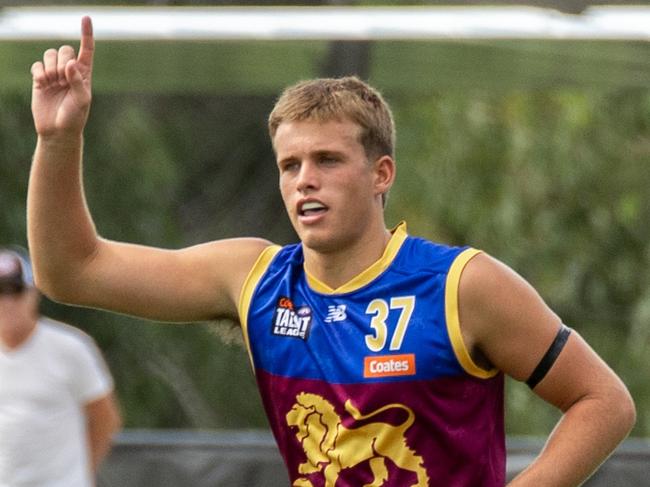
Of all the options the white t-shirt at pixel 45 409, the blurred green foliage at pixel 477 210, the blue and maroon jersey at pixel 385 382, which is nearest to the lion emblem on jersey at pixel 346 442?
the blue and maroon jersey at pixel 385 382

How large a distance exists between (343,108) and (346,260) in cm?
38

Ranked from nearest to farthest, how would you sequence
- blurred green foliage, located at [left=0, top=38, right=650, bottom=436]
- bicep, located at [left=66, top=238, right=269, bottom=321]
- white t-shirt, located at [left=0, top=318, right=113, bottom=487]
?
bicep, located at [left=66, top=238, right=269, bottom=321], white t-shirt, located at [left=0, top=318, right=113, bottom=487], blurred green foliage, located at [left=0, top=38, right=650, bottom=436]

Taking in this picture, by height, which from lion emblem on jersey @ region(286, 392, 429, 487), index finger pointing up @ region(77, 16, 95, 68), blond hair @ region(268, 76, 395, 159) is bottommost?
lion emblem on jersey @ region(286, 392, 429, 487)

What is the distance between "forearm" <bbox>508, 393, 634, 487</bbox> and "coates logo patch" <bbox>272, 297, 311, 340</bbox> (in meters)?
0.65

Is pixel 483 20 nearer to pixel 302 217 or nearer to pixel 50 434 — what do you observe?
pixel 50 434

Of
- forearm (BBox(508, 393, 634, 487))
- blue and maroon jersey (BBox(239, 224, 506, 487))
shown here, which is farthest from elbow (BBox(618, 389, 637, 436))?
blue and maroon jersey (BBox(239, 224, 506, 487))

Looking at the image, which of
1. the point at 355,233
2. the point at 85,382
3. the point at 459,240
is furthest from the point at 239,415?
the point at 355,233

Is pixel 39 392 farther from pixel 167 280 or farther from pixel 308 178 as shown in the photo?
pixel 308 178

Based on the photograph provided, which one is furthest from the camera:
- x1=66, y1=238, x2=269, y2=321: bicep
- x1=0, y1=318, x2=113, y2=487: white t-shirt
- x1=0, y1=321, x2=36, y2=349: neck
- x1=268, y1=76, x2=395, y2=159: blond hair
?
x1=0, y1=321, x2=36, y2=349: neck

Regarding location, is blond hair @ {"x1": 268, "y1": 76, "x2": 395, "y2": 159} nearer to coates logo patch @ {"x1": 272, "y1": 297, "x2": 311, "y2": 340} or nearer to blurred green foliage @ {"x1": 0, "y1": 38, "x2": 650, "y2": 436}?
coates logo patch @ {"x1": 272, "y1": 297, "x2": 311, "y2": 340}

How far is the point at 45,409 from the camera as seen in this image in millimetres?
7656

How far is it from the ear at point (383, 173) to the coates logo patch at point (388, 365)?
448 mm

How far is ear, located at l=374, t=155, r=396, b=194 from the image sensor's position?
4.17m

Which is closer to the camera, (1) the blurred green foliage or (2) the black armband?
(2) the black armband
